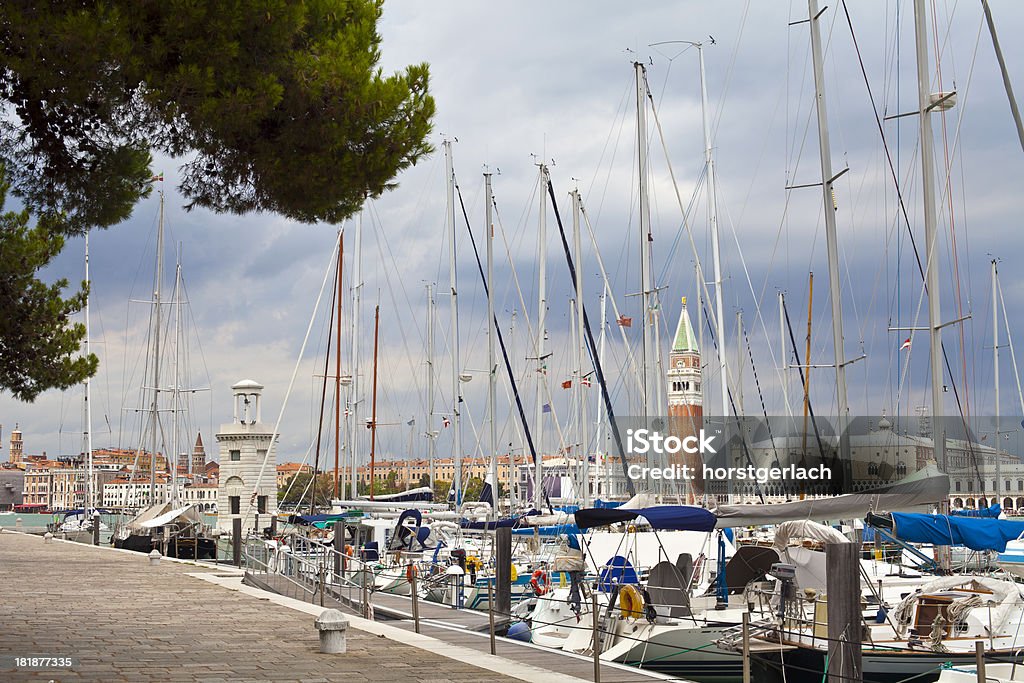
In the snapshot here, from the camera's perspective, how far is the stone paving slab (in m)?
10.9

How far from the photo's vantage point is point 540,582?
25266 mm

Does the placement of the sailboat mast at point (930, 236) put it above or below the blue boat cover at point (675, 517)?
above

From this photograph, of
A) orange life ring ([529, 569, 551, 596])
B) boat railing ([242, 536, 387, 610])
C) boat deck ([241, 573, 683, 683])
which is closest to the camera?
boat deck ([241, 573, 683, 683])

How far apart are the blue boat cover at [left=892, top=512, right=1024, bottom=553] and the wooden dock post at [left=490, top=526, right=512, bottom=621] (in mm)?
7237

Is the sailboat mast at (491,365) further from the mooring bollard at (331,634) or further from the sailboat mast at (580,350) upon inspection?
the mooring bollard at (331,634)

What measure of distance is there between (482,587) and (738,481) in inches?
265

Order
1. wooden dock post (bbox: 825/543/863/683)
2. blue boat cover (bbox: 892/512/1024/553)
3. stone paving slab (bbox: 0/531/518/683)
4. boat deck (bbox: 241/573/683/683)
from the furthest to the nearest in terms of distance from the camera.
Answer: blue boat cover (bbox: 892/512/1024/553), boat deck (bbox: 241/573/683/683), wooden dock post (bbox: 825/543/863/683), stone paving slab (bbox: 0/531/518/683)

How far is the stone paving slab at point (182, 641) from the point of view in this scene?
10938 mm

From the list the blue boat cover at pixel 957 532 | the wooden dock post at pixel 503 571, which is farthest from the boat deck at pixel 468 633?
the blue boat cover at pixel 957 532

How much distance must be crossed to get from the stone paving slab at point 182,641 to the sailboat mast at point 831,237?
1199 centimetres

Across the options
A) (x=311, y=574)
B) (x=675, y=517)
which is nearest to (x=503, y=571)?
(x=675, y=517)

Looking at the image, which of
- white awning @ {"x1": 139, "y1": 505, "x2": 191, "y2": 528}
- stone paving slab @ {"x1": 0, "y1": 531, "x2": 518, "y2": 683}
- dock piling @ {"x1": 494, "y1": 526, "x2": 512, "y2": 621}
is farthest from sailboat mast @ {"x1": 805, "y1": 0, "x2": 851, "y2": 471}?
white awning @ {"x1": 139, "y1": 505, "x2": 191, "y2": 528}

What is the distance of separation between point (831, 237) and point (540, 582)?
10.6 metres

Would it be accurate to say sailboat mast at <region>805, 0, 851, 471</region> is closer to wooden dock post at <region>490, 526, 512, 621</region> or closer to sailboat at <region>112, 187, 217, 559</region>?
wooden dock post at <region>490, 526, 512, 621</region>
